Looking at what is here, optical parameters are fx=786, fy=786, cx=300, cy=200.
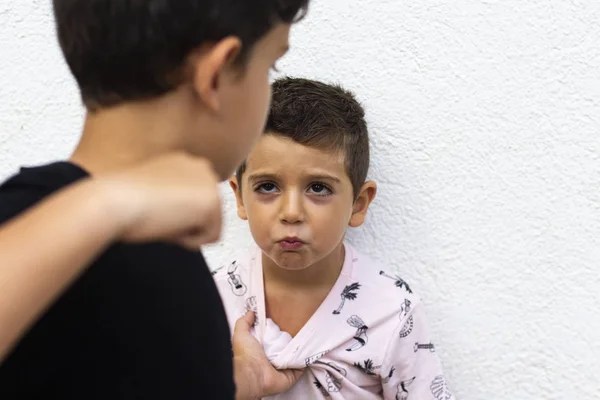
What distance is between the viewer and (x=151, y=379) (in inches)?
25.2

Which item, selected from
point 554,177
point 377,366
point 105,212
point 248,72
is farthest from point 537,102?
point 105,212

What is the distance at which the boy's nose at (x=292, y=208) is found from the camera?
1.13m

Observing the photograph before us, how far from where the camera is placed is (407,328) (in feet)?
4.00

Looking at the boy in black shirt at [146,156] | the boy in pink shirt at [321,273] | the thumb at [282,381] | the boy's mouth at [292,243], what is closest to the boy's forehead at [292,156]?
the boy in pink shirt at [321,273]

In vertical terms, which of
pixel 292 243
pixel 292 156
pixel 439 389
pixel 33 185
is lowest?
pixel 439 389

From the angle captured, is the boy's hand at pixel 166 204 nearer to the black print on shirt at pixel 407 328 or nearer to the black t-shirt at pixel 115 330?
the black t-shirt at pixel 115 330

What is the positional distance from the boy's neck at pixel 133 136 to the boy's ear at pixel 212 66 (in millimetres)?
27

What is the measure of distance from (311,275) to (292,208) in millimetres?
165

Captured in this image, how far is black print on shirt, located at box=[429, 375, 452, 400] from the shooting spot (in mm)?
1231

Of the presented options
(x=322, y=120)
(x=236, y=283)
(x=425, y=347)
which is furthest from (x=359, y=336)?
(x=322, y=120)

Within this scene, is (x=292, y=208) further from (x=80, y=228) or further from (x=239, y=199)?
(x=80, y=228)

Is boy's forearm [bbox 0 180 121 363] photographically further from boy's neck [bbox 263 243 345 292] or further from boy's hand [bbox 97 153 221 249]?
boy's neck [bbox 263 243 345 292]

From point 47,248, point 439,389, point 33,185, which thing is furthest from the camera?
point 439,389

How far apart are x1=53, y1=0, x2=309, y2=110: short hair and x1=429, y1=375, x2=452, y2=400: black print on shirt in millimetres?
738
